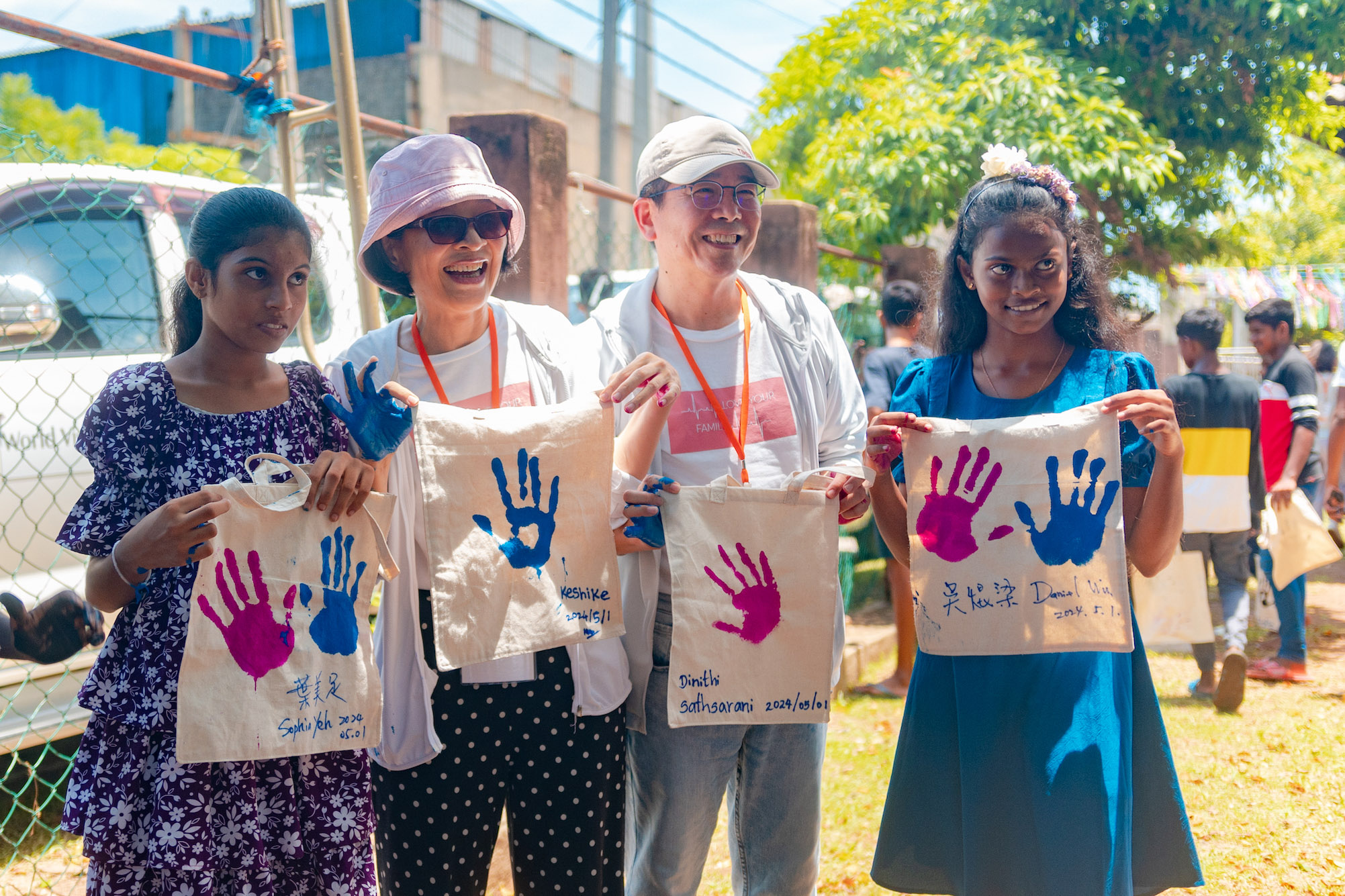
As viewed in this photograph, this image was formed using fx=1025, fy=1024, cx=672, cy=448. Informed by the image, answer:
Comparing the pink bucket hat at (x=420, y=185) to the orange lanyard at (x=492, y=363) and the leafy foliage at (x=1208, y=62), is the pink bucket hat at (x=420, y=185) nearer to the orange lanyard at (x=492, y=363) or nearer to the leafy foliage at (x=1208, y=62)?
the orange lanyard at (x=492, y=363)

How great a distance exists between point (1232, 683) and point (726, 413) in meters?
3.62

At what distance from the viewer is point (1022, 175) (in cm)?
206

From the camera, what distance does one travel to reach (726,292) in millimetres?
2207

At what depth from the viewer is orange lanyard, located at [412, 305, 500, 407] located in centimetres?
198

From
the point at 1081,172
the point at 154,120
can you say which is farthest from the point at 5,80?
the point at 1081,172

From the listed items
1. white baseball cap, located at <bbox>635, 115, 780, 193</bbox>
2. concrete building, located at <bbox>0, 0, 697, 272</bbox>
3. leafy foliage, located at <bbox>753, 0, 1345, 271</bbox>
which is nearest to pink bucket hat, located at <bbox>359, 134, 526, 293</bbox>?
white baseball cap, located at <bbox>635, 115, 780, 193</bbox>

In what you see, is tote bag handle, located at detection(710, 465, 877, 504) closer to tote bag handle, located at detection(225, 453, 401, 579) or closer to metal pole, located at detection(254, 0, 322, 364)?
tote bag handle, located at detection(225, 453, 401, 579)

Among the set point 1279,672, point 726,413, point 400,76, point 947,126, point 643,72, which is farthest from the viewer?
point 400,76

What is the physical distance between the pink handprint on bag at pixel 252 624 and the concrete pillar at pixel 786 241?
3.34 meters

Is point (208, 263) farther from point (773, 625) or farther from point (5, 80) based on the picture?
point (5, 80)

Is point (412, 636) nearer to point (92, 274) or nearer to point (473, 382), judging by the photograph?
point (473, 382)

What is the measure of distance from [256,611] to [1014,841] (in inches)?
57.0

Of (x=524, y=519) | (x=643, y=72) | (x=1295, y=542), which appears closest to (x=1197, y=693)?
(x=1295, y=542)

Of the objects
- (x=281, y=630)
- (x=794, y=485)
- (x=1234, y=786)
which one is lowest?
(x=1234, y=786)
